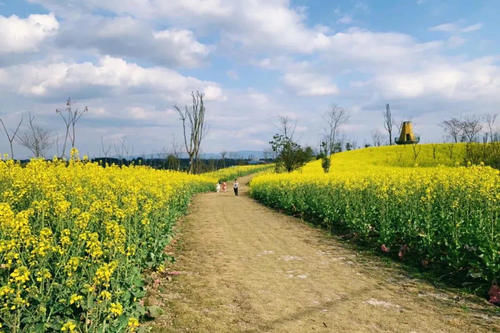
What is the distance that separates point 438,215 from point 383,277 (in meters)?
2.65

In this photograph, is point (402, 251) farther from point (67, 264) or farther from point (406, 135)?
point (406, 135)

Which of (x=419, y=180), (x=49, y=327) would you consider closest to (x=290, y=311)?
→ (x=49, y=327)

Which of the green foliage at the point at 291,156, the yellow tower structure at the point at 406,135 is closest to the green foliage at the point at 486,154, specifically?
the green foliage at the point at 291,156

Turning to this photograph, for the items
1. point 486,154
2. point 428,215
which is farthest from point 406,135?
point 428,215

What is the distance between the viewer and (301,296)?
562 centimetres

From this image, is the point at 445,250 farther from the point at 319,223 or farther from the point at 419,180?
the point at 319,223

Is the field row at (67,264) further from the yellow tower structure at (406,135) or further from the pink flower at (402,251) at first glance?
the yellow tower structure at (406,135)

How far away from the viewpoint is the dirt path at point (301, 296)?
463cm

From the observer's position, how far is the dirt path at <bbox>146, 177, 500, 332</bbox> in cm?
463

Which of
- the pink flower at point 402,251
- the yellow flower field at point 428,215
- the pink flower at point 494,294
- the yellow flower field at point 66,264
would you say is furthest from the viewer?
the pink flower at point 402,251

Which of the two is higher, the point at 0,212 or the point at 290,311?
the point at 0,212

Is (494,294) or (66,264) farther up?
(66,264)

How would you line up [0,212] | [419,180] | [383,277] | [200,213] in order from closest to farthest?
[0,212] → [383,277] → [419,180] → [200,213]

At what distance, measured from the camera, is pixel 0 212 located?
3.63 metres
